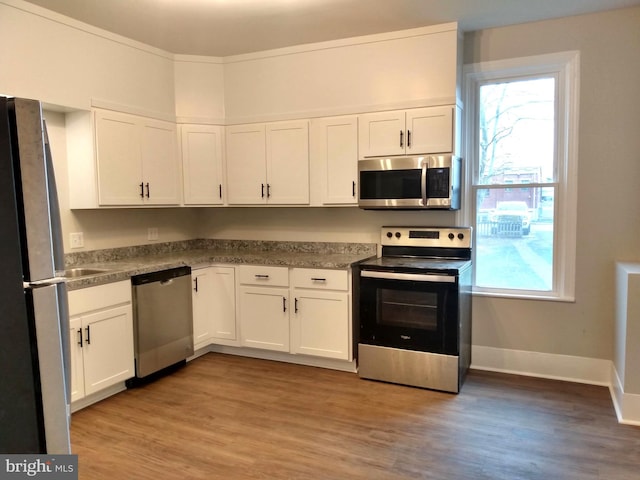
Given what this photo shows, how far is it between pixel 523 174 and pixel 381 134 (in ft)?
3.79

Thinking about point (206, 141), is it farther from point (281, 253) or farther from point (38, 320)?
point (38, 320)

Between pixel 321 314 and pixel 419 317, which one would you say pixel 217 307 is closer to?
pixel 321 314

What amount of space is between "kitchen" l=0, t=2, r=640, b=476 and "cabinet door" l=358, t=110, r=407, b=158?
23.2 inches

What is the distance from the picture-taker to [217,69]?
13.7ft

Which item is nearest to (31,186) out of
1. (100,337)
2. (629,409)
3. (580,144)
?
(100,337)

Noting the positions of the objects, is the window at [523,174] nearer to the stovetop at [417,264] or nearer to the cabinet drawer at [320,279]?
the stovetop at [417,264]

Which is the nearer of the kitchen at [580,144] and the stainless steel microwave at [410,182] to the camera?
the kitchen at [580,144]

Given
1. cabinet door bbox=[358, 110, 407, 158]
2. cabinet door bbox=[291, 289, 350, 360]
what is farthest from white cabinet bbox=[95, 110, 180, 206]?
cabinet door bbox=[358, 110, 407, 158]

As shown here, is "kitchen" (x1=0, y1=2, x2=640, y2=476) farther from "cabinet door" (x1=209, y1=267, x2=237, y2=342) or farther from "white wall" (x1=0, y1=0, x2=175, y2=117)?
"cabinet door" (x1=209, y1=267, x2=237, y2=342)

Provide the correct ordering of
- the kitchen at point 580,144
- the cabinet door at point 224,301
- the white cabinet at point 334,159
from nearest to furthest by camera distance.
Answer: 1. the kitchen at point 580,144
2. the white cabinet at point 334,159
3. the cabinet door at point 224,301

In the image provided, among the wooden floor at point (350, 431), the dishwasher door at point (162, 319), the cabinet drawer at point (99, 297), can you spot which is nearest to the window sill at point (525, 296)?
the wooden floor at point (350, 431)

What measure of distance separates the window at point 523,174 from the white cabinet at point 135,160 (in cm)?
251

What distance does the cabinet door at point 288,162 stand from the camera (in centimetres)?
388

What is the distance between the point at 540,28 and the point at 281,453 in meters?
3.42
